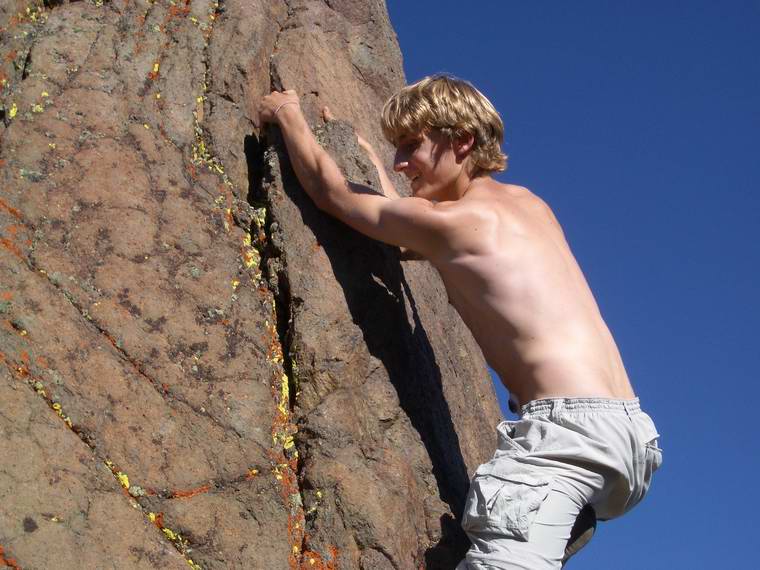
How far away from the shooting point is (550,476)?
11.2 ft

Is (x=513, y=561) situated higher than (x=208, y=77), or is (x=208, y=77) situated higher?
(x=208, y=77)

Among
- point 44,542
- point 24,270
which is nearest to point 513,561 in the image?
point 44,542

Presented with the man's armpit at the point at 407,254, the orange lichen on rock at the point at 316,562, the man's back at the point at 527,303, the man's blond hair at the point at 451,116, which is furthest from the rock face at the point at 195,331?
the man's back at the point at 527,303

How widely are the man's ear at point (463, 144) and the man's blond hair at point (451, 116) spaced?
1cm

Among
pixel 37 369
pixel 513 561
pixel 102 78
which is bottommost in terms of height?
pixel 37 369

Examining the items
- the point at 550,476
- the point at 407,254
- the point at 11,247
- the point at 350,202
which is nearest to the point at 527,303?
the point at 550,476

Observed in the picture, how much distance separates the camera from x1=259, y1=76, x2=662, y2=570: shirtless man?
340 cm

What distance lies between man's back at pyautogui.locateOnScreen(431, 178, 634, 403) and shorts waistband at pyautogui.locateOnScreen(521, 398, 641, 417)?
4cm

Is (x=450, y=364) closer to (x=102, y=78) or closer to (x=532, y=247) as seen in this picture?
(x=532, y=247)

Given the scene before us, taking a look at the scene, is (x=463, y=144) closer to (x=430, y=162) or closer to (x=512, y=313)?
(x=430, y=162)

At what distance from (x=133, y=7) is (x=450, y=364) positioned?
224cm

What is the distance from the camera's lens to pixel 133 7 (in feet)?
15.5

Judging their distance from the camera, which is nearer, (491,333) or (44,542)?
(44,542)

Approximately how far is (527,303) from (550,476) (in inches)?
25.3
